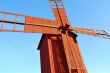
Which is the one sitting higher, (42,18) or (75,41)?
(42,18)

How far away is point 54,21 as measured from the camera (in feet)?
46.6

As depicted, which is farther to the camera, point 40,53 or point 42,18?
point 40,53

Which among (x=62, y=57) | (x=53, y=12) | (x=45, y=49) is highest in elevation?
(x=53, y=12)

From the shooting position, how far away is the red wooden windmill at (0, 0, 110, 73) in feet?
40.8

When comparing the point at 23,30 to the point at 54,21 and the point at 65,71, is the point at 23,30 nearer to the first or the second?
the point at 54,21

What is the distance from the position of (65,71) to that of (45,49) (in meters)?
3.02

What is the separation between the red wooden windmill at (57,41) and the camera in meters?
12.4

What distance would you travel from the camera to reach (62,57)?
42.5 ft

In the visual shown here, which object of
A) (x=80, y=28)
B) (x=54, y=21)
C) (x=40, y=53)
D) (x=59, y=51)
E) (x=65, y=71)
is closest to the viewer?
(x=65, y=71)

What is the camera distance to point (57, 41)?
13.9 m

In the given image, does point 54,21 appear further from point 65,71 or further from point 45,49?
point 65,71

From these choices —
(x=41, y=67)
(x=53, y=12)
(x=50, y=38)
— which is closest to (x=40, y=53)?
(x=41, y=67)

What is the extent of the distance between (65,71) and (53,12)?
15.1 ft

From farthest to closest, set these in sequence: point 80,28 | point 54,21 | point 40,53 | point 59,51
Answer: point 40,53
point 80,28
point 54,21
point 59,51
